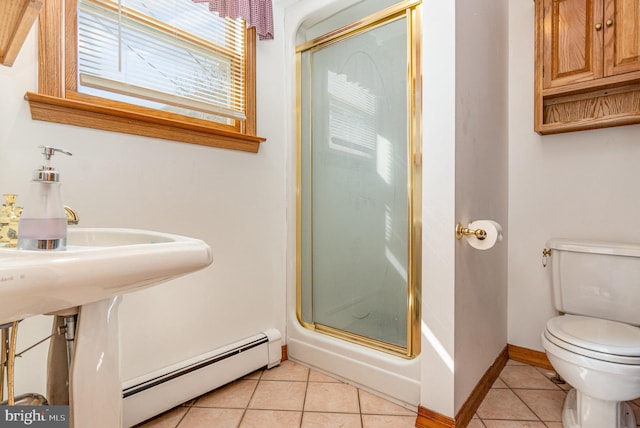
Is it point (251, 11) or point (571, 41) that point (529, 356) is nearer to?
point (571, 41)

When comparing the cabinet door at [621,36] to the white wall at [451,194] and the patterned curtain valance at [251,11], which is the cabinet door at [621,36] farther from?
the patterned curtain valance at [251,11]

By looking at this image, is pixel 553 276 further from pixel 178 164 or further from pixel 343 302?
pixel 178 164

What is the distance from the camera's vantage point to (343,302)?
1720 millimetres

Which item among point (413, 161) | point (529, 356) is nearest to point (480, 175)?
point (413, 161)

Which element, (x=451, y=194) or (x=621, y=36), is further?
(x=621, y=36)

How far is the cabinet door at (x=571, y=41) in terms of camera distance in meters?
1.52

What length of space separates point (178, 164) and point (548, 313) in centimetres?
204

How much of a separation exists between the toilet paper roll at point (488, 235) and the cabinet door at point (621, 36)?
99 cm

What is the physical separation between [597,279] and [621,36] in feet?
3.56

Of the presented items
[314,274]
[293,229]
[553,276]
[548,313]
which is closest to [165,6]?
[293,229]

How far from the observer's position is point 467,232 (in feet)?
4.05

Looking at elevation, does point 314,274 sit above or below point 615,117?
below

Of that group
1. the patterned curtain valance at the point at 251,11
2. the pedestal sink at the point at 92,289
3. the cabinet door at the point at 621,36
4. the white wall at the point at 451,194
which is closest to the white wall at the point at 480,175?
the white wall at the point at 451,194

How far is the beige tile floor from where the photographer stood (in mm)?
1317
